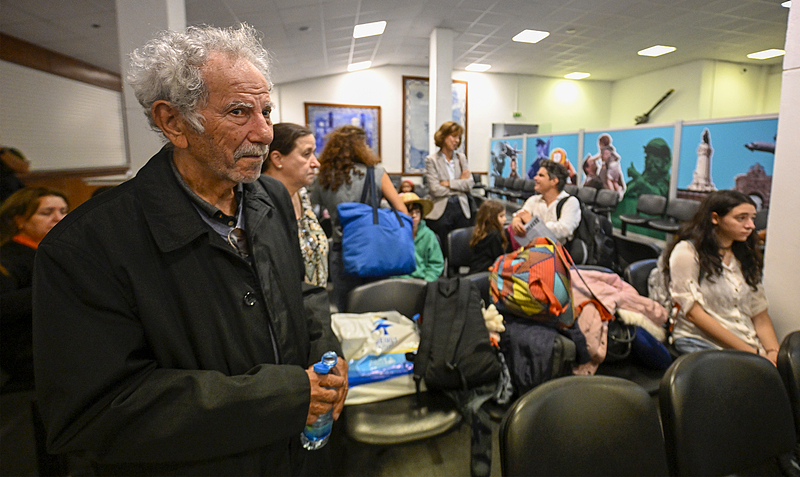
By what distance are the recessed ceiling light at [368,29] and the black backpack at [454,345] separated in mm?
6304

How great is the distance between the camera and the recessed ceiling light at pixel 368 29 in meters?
6.80

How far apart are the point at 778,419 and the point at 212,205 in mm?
1873

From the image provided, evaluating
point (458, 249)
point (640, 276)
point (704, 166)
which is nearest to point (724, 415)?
point (640, 276)

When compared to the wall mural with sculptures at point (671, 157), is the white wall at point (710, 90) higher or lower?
higher

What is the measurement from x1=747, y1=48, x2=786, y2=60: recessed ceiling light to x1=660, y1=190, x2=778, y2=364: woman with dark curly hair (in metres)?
10.2

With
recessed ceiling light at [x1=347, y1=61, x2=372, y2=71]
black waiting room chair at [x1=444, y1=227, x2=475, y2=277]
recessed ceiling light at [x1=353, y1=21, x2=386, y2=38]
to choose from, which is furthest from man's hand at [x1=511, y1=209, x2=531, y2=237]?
recessed ceiling light at [x1=347, y1=61, x2=372, y2=71]

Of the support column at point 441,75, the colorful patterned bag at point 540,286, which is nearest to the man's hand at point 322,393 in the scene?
the colorful patterned bag at point 540,286

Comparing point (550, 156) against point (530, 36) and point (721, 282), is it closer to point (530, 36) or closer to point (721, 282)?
point (530, 36)

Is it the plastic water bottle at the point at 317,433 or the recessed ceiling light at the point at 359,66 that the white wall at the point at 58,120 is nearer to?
the plastic water bottle at the point at 317,433

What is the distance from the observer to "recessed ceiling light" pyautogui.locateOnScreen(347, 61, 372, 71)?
31.5ft

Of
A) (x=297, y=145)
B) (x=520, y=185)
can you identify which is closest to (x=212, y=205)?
(x=297, y=145)

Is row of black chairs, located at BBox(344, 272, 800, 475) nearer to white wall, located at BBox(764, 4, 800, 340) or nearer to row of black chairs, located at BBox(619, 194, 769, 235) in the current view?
white wall, located at BBox(764, 4, 800, 340)

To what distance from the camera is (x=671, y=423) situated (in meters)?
1.21

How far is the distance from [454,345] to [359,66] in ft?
31.6
